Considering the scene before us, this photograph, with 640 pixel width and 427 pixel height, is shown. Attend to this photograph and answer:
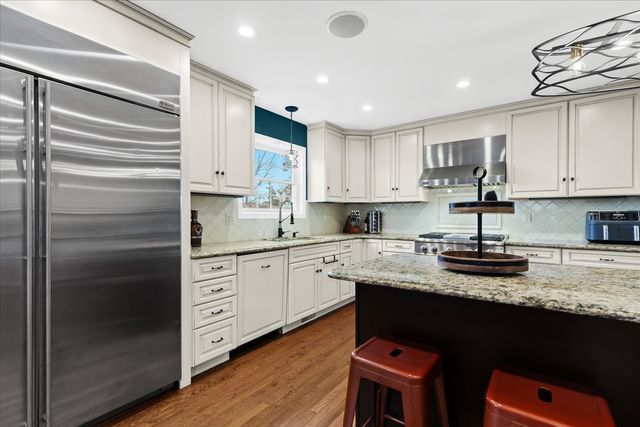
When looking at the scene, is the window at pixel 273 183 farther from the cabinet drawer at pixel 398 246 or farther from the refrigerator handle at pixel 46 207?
the refrigerator handle at pixel 46 207

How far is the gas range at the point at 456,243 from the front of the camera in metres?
3.29

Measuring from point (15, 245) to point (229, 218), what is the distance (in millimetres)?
1902

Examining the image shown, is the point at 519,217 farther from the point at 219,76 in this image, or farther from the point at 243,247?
the point at 219,76

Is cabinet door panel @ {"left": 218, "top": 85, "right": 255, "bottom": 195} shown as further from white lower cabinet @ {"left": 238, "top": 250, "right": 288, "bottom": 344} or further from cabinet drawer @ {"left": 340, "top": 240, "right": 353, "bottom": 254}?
cabinet drawer @ {"left": 340, "top": 240, "right": 353, "bottom": 254}

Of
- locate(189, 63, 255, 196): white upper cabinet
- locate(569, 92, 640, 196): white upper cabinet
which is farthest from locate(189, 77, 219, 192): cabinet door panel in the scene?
locate(569, 92, 640, 196): white upper cabinet

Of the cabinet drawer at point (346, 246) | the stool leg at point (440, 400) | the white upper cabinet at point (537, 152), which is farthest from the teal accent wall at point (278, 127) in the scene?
the stool leg at point (440, 400)

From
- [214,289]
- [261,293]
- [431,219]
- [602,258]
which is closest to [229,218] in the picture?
[261,293]

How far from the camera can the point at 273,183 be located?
3.93m

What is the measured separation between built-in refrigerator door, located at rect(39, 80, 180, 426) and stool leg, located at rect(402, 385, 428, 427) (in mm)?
1605

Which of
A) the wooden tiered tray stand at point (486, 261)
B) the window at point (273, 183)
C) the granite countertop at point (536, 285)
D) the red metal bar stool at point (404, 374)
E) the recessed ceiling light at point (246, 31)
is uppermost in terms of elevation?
the recessed ceiling light at point (246, 31)

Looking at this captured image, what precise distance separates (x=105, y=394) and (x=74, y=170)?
4.15 feet

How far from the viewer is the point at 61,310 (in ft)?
5.18

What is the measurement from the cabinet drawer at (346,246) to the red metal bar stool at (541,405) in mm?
2858

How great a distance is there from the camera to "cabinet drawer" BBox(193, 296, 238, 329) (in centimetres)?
229
